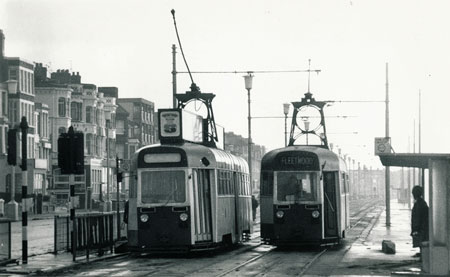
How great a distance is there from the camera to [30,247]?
107 feet

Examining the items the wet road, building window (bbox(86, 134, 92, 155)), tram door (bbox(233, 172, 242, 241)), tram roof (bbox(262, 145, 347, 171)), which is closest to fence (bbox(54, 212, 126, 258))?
the wet road

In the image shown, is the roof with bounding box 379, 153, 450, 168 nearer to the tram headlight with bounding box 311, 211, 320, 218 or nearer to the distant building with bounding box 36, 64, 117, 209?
the tram headlight with bounding box 311, 211, 320, 218

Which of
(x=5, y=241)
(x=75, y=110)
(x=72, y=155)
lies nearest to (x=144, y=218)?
(x=72, y=155)

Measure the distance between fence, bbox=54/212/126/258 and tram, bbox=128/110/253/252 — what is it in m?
0.77

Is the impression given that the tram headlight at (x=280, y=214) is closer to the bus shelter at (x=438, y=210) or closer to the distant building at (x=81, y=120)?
the bus shelter at (x=438, y=210)

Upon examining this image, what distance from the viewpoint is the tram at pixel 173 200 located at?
88.0 feet

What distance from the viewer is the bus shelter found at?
61.0 ft

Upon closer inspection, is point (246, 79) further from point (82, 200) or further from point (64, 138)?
point (82, 200)

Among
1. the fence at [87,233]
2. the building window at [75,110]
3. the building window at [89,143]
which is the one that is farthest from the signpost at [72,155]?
the building window at [89,143]

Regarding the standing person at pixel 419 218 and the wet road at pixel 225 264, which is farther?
the standing person at pixel 419 218

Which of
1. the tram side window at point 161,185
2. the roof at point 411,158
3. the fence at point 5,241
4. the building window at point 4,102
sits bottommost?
the fence at point 5,241

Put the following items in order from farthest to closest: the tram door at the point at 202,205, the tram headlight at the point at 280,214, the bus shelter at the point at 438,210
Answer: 1. the tram headlight at the point at 280,214
2. the tram door at the point at 202,205
3. the bus shelter at the point at 438,210

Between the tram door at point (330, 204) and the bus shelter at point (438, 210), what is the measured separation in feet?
38.3

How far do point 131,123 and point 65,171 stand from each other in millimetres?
95945
